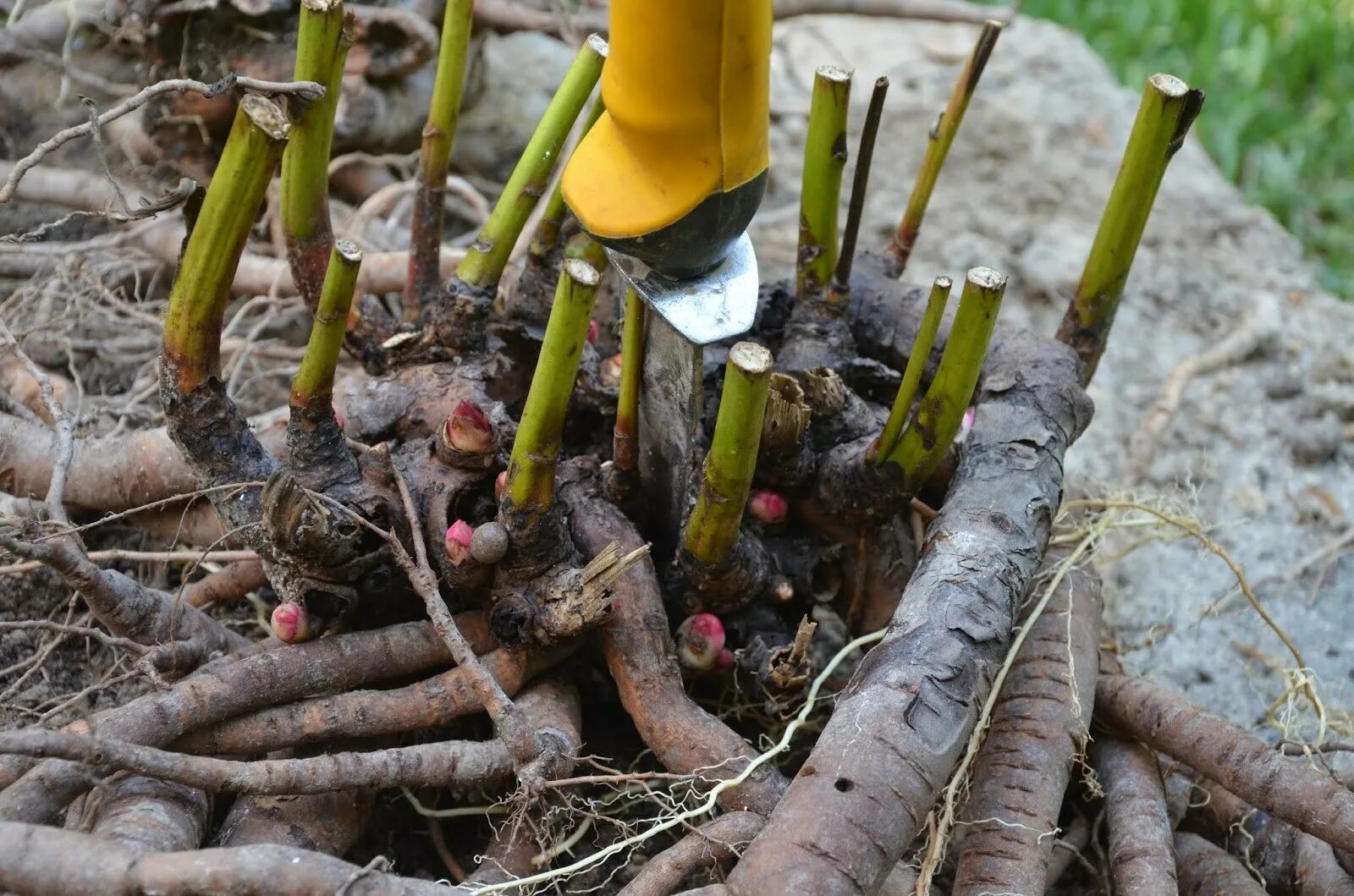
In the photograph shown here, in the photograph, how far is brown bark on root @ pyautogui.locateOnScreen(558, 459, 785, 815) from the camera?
0.88 metres

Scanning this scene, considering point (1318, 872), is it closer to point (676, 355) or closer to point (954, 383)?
point (954, 383)

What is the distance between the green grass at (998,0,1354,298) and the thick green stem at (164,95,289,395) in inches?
83.6

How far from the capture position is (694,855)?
82cm

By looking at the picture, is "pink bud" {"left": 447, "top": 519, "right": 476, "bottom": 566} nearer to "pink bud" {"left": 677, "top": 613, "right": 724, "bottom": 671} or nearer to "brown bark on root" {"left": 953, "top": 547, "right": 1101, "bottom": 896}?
"pink bud" {"left": 677, "top": 613, "right": 724, "bottom": 671}

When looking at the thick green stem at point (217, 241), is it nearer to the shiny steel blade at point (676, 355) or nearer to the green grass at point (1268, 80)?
the shiny steel blade at point (676, 355)

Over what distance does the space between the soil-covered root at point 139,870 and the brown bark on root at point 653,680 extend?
0.90 feet

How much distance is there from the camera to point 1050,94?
2227 millimetres

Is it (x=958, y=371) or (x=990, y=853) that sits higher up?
(x=958, y=371)

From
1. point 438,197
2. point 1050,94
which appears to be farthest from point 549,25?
point 1050,94

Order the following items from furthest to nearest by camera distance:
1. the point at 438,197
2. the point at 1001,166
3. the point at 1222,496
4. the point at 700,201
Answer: the point at 1001,166 < the point at 1222,496 < the point at 438,197 < the point at 700,201

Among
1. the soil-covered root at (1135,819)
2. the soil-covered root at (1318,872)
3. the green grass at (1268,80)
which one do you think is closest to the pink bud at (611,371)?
the soil-covered root at (1135,819)

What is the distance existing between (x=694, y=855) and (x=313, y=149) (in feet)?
1.96

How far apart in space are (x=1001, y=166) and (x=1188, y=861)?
1.37 m

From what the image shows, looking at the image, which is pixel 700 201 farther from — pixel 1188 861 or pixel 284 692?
pixel 1188 861
